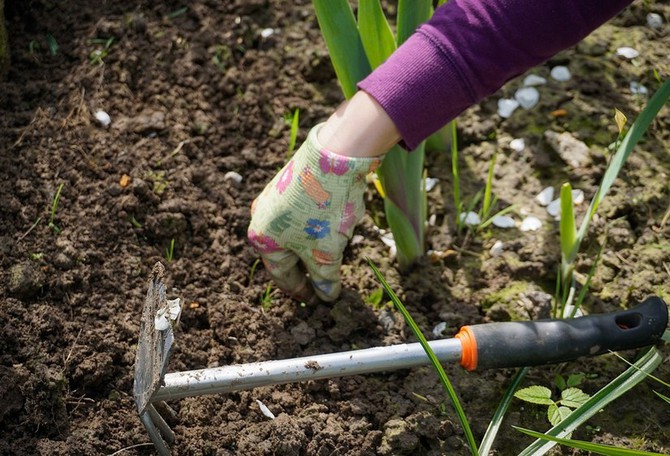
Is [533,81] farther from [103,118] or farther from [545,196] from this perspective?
[103,118]

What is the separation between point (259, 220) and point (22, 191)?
54cm

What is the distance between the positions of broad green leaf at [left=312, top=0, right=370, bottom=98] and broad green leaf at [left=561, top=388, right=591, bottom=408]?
2.34ft

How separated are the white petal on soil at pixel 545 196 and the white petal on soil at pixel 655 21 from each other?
634 millimetres

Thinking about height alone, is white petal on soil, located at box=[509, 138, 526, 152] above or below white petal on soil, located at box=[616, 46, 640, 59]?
below

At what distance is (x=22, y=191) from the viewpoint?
1640mm

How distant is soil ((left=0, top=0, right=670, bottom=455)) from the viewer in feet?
4.77

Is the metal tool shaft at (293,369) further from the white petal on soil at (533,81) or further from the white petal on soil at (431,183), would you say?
the white petal on soil at (533,81)

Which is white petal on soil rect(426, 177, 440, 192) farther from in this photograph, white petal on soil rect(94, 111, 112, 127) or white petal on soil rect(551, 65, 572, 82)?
→ white petal on soil rect(94, 111, 112, 127)

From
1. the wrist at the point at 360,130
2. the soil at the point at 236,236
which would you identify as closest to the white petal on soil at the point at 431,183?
the soil at the point at 236,236

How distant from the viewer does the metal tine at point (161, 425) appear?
4.36 ft

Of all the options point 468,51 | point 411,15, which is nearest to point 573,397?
point 468,51

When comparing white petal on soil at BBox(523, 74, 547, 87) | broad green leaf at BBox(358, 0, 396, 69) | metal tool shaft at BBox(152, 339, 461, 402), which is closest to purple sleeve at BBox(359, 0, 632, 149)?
broad green leaf at BBox(358, 0, 396, 69)

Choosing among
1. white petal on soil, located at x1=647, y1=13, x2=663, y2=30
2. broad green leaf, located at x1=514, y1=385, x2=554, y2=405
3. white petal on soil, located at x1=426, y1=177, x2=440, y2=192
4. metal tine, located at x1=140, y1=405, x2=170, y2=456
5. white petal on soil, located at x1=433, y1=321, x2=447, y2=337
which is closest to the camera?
metal tine, located at x1=140, y1=405, x2=170, y2=456

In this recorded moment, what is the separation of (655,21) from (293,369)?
4.83 ft
